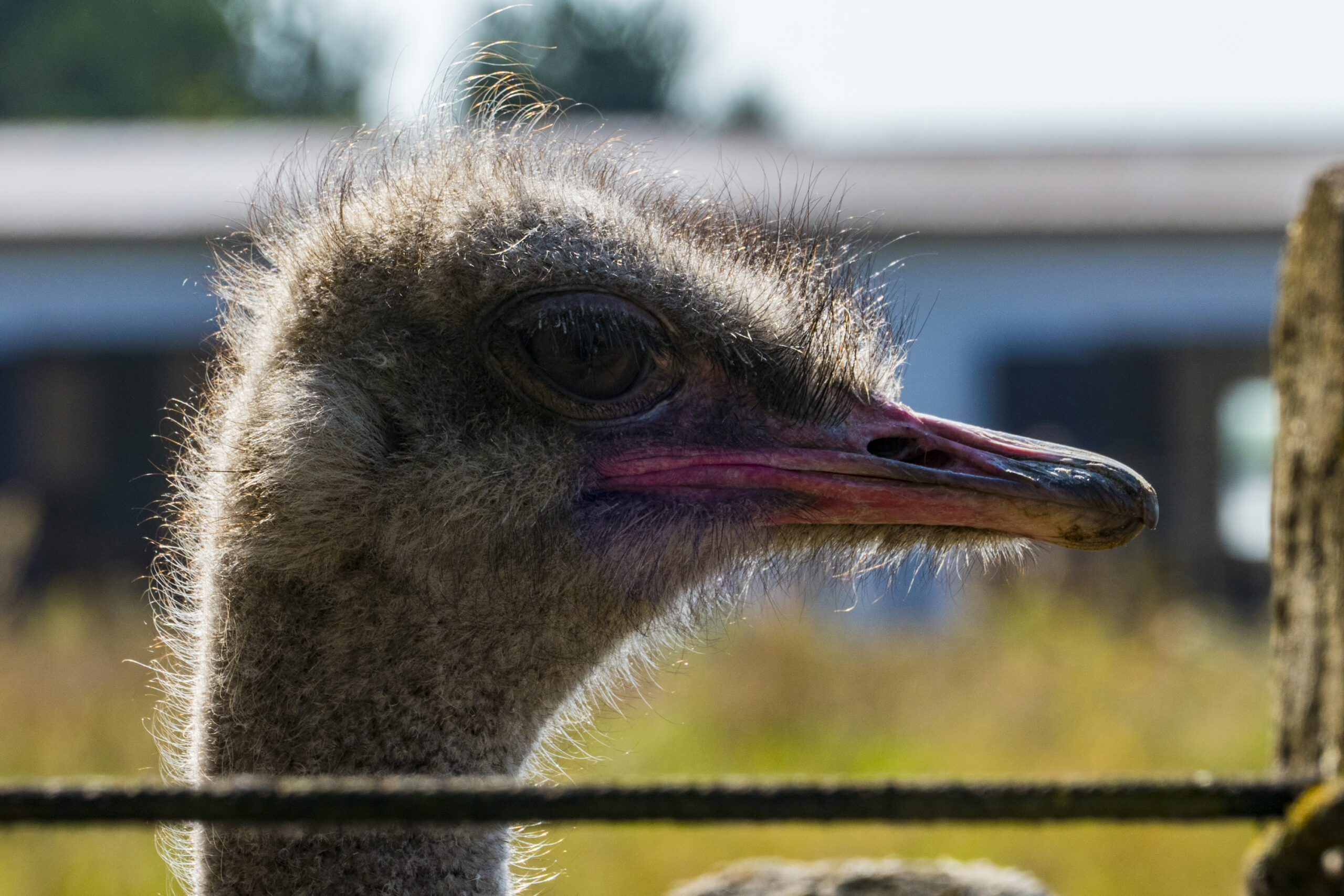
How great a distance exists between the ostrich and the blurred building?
10.4 metres

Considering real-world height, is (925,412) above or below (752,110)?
below

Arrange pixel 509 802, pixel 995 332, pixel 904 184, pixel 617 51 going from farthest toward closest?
pixel 617 51, pixel 904 184, pixel 995 332, pixel 509 802

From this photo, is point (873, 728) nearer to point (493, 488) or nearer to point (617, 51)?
point (493, 488)

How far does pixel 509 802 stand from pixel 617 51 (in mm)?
50651

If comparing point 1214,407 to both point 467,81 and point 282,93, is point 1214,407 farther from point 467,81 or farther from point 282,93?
point 282,93

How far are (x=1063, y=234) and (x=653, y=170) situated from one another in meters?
11.4

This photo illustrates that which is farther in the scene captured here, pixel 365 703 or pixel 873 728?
pixel 873 728

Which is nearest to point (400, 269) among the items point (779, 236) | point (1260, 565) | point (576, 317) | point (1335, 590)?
point (576, 317)

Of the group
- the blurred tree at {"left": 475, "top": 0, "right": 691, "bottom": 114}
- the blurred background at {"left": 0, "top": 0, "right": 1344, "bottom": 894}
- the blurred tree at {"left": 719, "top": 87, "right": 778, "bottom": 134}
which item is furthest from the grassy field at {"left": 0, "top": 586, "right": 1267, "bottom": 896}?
the blurred tree at {"left": 719, "top": 87, "right": 778, "bottom": 134}

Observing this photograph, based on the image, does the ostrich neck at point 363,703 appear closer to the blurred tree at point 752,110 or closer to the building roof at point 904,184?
the building roof at point 904,184

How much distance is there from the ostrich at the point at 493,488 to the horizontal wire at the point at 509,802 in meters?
0.60

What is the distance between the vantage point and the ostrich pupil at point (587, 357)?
190cm

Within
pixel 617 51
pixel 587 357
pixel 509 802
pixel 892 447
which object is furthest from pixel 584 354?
pixel 617 51

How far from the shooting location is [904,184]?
15.4 m
